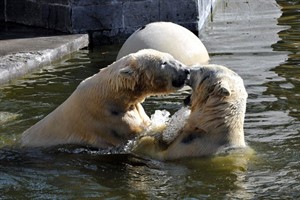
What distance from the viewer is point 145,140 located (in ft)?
22.8

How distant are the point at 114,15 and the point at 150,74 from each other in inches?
213

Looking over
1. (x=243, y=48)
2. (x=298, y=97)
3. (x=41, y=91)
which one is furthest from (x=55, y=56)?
(x=298, y=97)

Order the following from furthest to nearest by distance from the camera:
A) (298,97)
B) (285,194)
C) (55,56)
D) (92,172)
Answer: (55,56), (298,97), (92,172), (285,194)

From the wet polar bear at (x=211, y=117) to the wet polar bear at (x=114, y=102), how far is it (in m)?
0.22

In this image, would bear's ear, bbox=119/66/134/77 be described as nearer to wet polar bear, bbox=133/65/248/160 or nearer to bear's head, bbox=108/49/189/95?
bear's head, bbox=108/49/189/95

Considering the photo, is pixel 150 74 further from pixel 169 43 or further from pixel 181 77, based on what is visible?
pixel 169 43

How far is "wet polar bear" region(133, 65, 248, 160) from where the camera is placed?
21.6 ft

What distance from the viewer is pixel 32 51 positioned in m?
10.9

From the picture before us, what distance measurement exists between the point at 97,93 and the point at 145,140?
1.83ft

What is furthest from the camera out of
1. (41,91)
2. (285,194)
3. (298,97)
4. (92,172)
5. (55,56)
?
(55,56)

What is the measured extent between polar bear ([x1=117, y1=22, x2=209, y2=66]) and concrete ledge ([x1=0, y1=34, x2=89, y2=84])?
1.38m

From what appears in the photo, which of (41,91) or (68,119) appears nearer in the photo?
(68,119)

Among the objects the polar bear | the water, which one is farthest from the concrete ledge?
the polar bear

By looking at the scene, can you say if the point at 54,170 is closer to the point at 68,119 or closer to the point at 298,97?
the point at 68,119
